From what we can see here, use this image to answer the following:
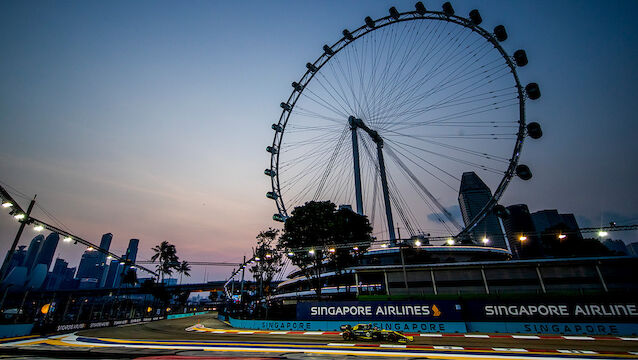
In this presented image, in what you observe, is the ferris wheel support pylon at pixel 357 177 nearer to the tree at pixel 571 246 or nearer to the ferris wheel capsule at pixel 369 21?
the ferris wheel capsule at pixel 369 21

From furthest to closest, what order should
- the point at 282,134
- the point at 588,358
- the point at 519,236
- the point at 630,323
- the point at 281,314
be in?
the point at 282,134, the point at 281,314, the point at 519,236, the point at 630,323, the point at 588,358

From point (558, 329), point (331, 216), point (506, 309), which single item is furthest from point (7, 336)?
point (558, 329)

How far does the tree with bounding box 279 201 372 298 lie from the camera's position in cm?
3747

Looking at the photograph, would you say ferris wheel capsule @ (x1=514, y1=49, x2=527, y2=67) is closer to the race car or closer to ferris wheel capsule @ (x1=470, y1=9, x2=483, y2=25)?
ferris wheel capsule @ (x1=470, y1=9, x2=483, y2=25)

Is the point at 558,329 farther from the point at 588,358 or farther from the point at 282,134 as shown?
the point at 282,134

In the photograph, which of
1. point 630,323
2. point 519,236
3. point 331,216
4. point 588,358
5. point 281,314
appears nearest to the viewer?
point 588,358

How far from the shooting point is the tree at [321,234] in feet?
123

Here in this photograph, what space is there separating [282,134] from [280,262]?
24.3 m

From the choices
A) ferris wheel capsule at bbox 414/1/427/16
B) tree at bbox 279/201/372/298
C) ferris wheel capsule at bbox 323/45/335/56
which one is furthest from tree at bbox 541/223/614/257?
ferris wheel capsule at bbox 323/45/335/56

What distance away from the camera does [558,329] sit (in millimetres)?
23281

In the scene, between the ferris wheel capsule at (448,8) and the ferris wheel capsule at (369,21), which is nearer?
the ferris wheel capsule at (448,8)

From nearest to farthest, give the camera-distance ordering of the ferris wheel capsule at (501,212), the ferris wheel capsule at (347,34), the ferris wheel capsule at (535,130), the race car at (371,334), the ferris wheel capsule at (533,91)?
the race car at (371,334), the ferris wheel capsule at (501,212), the ferris wheel capsule at (533,91), the ferris wheel capsule at (535,130), the ferris wheel capsule at (347,34)

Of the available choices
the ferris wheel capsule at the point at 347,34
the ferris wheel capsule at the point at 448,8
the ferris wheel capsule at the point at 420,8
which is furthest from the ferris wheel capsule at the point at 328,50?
the ferris wheel capsule at the point at 448,8

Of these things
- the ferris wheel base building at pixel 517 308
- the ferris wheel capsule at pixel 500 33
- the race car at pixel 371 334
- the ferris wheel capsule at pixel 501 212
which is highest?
the ferris wheel capsule at pixel 500 33
